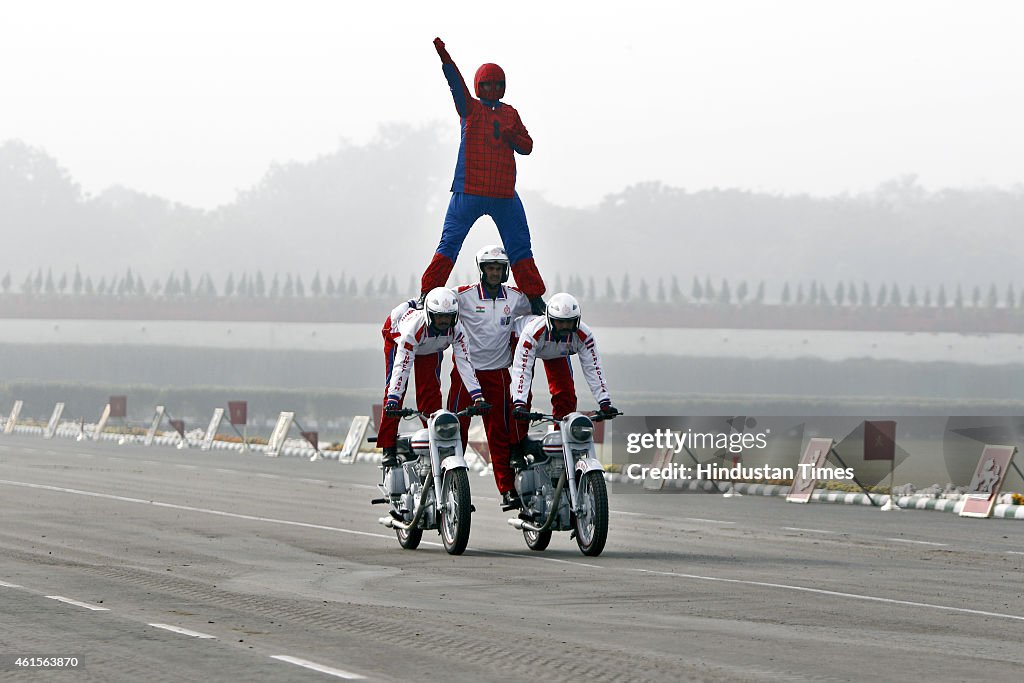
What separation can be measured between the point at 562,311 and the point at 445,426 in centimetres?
174

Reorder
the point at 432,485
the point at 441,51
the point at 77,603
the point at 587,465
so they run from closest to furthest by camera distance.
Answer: the point at 77,603, the point at 587,465, the point at 432,485, the point at 441,51

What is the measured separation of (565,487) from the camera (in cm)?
1756

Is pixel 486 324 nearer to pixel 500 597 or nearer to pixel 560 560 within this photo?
pixel 560 560

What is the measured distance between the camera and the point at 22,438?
53.9 metres

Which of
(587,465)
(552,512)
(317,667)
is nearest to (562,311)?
(587,465)

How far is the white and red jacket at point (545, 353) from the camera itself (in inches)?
709

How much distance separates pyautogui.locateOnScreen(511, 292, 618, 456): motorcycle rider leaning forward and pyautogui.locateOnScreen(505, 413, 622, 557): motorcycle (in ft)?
0.91

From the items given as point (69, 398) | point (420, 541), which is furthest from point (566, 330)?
point (69, 398)

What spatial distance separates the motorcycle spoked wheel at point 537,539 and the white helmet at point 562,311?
2.16 meters

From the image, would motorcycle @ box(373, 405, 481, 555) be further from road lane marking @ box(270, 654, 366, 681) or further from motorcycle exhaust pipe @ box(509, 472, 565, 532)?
road lane marking @ box(270, 654, 366, 681)

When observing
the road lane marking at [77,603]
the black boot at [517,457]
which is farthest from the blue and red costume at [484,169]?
the road lane marking at [77,603]

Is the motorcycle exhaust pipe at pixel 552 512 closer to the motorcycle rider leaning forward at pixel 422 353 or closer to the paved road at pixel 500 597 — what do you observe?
the paved road at pixel 500 597

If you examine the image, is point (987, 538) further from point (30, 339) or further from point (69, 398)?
point (30, 339)

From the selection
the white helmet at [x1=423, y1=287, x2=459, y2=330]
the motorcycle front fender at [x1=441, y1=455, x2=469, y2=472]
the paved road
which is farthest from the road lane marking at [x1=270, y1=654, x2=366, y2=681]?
the white helmet at [x1=423, y1=287, x2=459, y2=330]
